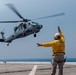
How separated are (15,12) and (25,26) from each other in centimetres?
328

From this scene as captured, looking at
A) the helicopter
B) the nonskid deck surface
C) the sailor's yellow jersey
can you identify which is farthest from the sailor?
the helicopter

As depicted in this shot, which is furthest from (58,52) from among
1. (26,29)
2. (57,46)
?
(26,29)

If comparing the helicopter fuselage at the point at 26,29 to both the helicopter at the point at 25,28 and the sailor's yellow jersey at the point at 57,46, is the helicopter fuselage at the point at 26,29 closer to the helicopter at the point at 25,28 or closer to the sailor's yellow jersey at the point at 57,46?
the helicopter at the point at 25,28

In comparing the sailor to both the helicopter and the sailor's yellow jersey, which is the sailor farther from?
the helicopter

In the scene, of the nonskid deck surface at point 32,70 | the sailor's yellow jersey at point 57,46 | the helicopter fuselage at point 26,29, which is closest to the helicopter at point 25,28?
the helicopter fuselage at point 26,29

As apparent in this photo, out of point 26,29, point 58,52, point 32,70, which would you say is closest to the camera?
point 58,52

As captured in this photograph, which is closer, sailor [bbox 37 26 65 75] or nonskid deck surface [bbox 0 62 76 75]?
A: sailor [bbox 37 26 65 75]

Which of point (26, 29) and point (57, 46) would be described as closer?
point (57, 46)

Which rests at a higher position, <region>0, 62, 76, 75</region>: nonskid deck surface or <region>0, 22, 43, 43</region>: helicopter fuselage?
<region>0, 22, 43, 43</region>: helicopter fuselage

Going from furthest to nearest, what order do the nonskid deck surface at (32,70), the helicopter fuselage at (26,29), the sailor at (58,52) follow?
the helicopter fuselage at (26,29) < the nonskid deck surface at (32,70) < the sailor at (58,52)

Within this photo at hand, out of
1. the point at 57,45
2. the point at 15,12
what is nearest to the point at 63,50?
the point at 57,45

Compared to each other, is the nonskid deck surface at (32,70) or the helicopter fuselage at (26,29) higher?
the helicopter fuselage at (26,29)

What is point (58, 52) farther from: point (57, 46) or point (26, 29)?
point (26, 29)

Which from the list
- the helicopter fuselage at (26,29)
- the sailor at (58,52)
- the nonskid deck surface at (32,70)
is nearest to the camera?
the sailor at (58,52)
